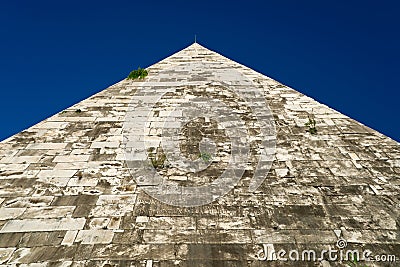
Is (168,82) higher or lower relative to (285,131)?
higher

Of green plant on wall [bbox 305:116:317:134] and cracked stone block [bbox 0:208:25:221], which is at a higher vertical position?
green plant on wall [bbox 305:116:317:134]

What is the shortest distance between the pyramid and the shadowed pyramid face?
1.1 inches

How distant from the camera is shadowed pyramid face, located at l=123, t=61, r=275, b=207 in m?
5.61

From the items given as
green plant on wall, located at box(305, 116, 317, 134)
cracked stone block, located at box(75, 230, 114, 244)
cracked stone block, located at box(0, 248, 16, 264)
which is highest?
green plant on wall, located at box(305, 116, 317, 134)

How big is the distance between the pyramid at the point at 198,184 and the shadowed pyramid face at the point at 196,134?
0.09 feet

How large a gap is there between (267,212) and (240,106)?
10.4 feet

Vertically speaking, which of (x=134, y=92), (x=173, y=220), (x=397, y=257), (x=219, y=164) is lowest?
(x=397, y=257)

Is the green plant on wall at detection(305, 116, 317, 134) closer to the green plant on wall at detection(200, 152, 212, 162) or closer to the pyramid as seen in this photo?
the pyramid

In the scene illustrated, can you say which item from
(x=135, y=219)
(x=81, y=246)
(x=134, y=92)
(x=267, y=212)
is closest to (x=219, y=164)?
(x=267, y=212)

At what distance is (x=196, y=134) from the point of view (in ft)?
22.3

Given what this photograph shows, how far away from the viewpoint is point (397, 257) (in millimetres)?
4371

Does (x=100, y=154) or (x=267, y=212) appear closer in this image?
(x=267, y=212)

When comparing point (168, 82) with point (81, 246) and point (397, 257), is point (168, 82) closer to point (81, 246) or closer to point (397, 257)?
point (81, 246)

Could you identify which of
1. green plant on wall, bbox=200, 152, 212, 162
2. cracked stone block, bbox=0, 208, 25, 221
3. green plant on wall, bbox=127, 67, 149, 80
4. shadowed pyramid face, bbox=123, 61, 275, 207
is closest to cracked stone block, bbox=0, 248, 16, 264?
cracked stone block, bbox=0, 208, 25, 221
